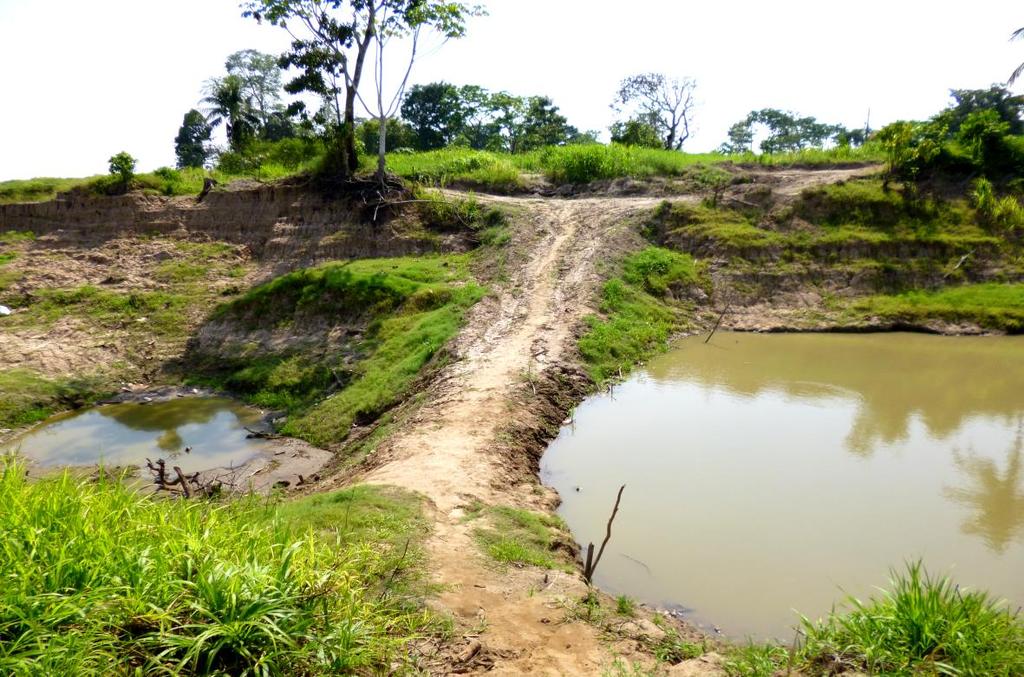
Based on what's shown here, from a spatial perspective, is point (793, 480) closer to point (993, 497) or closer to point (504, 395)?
point (993, 497)

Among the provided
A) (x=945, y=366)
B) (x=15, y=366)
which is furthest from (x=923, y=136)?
(x=15, y=366)

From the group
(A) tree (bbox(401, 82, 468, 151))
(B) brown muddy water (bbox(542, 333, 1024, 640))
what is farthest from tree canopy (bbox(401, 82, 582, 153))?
(B) brown muddy water (bbox(542, 333, 1024, 640))

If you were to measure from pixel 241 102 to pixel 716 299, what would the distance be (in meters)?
25.7

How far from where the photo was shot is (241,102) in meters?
31.4

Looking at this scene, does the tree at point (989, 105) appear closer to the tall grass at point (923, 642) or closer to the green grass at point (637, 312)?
the green grass at point (637, 312)

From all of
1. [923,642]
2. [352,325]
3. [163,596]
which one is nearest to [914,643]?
[923,642]

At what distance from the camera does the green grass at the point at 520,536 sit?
5289 mm

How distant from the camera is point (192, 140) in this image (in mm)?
41062

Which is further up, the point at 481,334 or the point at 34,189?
the point at 34,189

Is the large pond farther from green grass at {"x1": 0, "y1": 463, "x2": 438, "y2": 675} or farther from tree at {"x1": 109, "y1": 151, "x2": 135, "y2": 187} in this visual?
tree at {"x1": 109, "y1": 151, "x2": 135, "y2": 187}

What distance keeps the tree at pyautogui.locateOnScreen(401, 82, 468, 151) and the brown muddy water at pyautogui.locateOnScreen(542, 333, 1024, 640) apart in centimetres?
3250

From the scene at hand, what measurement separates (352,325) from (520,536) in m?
8.64

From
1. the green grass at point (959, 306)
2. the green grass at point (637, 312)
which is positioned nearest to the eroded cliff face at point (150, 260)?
the green grass at point (637, 312)

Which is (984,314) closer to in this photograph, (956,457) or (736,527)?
(956,457)
